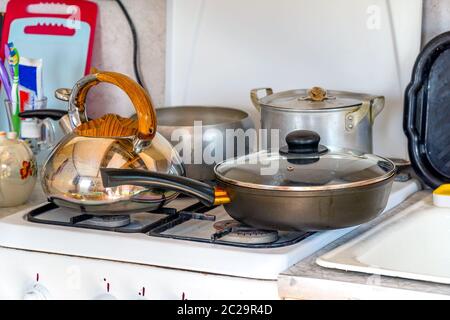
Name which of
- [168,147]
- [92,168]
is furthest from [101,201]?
[168,147]

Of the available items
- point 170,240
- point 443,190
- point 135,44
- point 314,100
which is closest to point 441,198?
point 443,190

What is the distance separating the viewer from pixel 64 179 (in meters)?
1.30

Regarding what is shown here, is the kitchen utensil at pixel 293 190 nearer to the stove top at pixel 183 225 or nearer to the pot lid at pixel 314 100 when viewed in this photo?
the stove top at pixel 183 225

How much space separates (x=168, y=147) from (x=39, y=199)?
13.3 inches

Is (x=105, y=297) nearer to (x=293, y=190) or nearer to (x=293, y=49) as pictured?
(x=293, y=190)

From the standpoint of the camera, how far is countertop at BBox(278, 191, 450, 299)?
3.46 ft

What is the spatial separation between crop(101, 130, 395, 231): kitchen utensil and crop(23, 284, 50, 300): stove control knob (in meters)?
0.22

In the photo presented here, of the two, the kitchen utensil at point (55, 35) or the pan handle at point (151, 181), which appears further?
the kitchen utensil at point (55, 35)

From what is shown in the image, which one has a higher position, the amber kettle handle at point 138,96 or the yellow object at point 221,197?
the amber kettle handle at point 138,96

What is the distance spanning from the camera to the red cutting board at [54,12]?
6.26ft

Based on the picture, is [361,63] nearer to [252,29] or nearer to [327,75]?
[327,75]

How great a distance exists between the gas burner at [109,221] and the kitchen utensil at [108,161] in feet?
0.07

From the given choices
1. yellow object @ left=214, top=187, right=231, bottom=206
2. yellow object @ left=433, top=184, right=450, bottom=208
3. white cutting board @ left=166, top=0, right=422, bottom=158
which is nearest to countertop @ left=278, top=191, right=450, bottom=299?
yellow object @ left=214, top=187, right=231, bottom=206

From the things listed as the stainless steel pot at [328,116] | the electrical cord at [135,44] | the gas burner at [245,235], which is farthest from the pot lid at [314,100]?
the electrical cord at [135,44]
